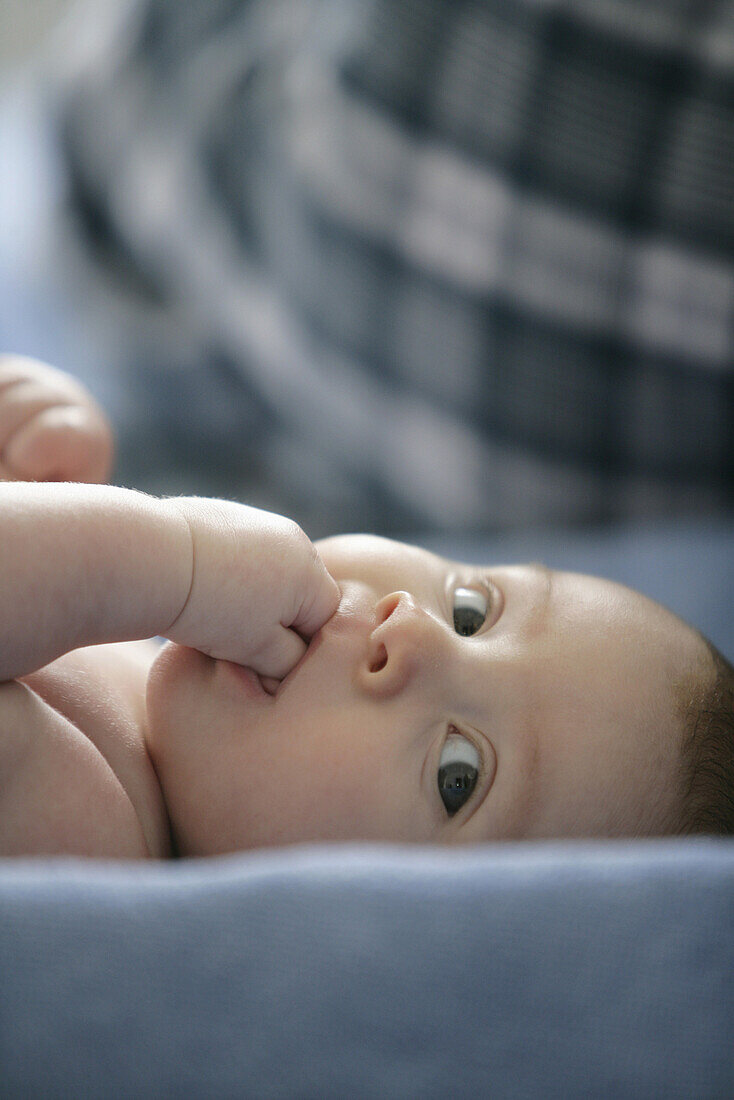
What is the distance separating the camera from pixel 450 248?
5.03ft

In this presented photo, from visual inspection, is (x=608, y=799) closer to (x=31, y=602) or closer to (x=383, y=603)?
(x=383, y=603)

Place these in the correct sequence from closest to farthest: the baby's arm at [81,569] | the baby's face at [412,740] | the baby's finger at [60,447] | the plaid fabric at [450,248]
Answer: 1. the baby's arm at [81,569]
2. the baby's face at [412,740]
3. the baby's finger at [60,447]
4. the plaid fabric at [450,248]

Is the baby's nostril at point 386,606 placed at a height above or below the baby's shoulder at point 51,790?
above

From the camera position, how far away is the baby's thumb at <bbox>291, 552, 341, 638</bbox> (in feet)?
2.59

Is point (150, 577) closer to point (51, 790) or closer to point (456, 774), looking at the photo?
point (51, 790)

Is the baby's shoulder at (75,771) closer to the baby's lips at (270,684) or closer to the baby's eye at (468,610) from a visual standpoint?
the baby's lips at (270,684)

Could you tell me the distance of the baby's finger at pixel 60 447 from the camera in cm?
97

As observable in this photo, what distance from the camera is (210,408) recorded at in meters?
1.70

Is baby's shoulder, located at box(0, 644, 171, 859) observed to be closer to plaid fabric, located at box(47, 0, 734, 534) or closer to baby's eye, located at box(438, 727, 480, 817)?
baby's eye, located at box(438, 727, 480, 817)

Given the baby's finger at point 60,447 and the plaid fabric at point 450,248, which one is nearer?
the baby's finger at point 60,447

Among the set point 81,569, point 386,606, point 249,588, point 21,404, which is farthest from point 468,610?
point 21,404

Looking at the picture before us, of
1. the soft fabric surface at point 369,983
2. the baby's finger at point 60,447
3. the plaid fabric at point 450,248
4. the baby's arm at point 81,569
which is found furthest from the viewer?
the plaid fabric at point 450,248

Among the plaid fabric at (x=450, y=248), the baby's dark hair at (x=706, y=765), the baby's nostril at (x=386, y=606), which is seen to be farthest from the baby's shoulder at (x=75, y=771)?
the plaid fabric at (x=450, y=248)

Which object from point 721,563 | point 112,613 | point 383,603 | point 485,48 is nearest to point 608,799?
point 383,603
